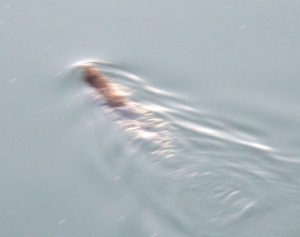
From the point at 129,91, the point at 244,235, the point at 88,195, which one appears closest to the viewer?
the point at 244,235

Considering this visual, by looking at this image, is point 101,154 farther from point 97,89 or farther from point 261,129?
point 261,129

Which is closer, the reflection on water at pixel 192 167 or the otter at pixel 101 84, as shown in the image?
the reflection on water at pixel 192 167

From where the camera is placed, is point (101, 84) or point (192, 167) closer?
point (192, 167)

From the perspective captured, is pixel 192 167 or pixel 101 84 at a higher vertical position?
pixel 101 84

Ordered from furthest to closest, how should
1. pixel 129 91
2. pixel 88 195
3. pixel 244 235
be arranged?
pixel 129 91
pixel 88 195
pixel 244 235

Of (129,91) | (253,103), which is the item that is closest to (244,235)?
(253,103)

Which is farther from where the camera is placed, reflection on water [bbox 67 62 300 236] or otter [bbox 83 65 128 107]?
otter [bbox 83 65 128 107]

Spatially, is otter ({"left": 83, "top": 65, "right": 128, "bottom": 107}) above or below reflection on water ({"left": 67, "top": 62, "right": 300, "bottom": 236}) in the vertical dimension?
above

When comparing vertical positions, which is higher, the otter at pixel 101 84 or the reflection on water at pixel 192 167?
the otter at pixel 101 84
